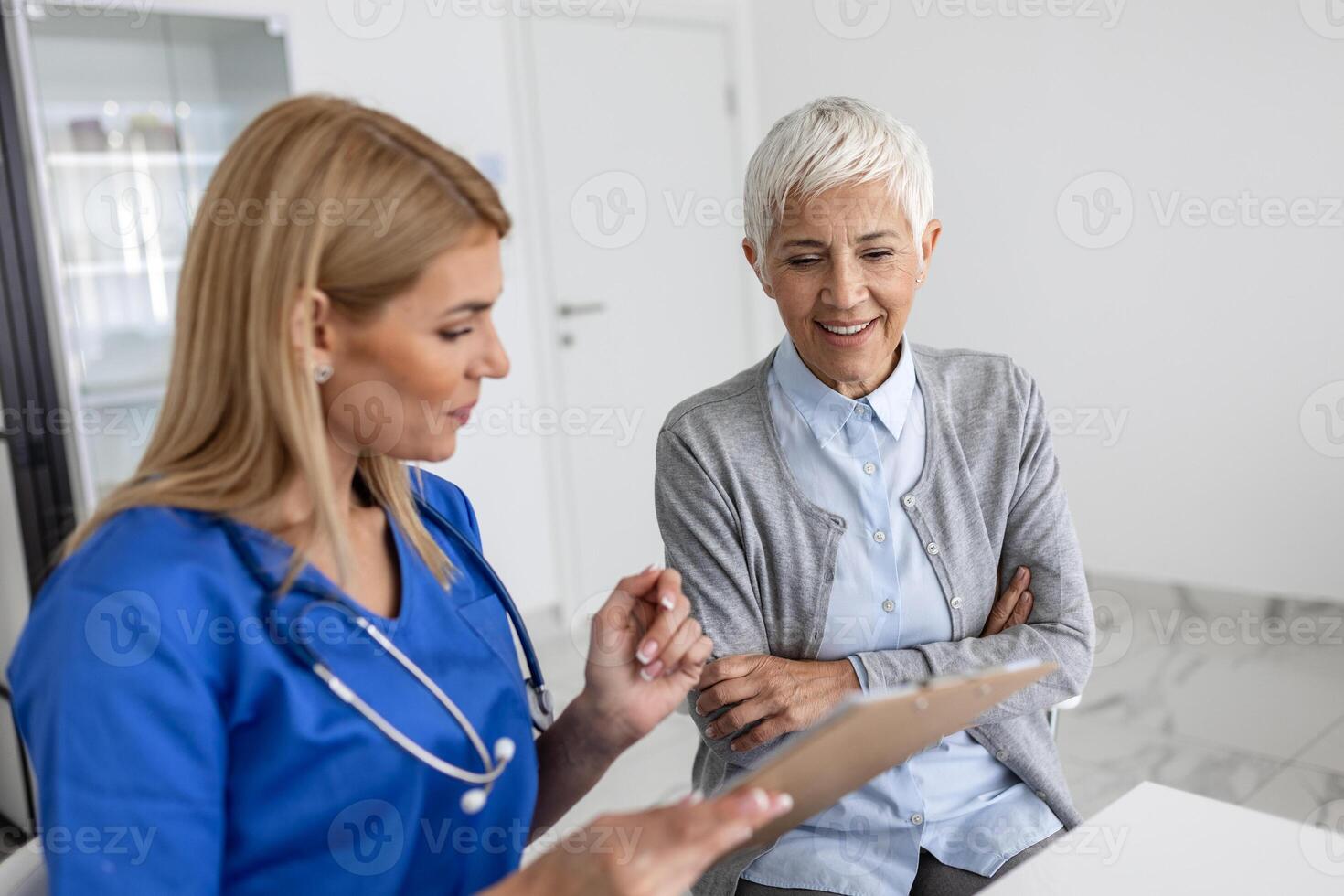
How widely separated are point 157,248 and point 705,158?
2121 millimetres

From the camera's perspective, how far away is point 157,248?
3283 millimetres

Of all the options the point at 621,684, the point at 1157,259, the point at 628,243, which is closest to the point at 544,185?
the point at 628,243

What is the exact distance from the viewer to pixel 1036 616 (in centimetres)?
151

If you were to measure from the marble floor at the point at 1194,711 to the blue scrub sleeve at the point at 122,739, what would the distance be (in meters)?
2.06

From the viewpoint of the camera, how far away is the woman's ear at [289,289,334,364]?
0.98m

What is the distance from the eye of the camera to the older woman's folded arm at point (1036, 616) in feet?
4.69

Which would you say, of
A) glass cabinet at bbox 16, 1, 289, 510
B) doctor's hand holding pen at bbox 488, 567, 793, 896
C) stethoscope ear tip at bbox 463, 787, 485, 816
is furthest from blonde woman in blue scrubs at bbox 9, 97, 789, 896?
glass cabinet at bbox 16, 1, 289, 510

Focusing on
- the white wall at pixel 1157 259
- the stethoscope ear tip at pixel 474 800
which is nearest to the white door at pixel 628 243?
the white wall at pixel 1157 259

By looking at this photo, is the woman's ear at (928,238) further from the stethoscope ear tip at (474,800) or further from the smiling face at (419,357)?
the stethoscope ear tip at (474,800)

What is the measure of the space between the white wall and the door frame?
0.47m

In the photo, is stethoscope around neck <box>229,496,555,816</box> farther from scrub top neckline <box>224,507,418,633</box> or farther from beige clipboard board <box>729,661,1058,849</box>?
beige clipboard board <box>729,661,1058,849</box>

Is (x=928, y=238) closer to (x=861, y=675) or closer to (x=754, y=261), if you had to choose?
(x=754, y=261)

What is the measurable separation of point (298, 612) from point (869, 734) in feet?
1.57

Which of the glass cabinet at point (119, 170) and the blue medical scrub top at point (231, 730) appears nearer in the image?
the blue medical scrub top at point (231, 730)
